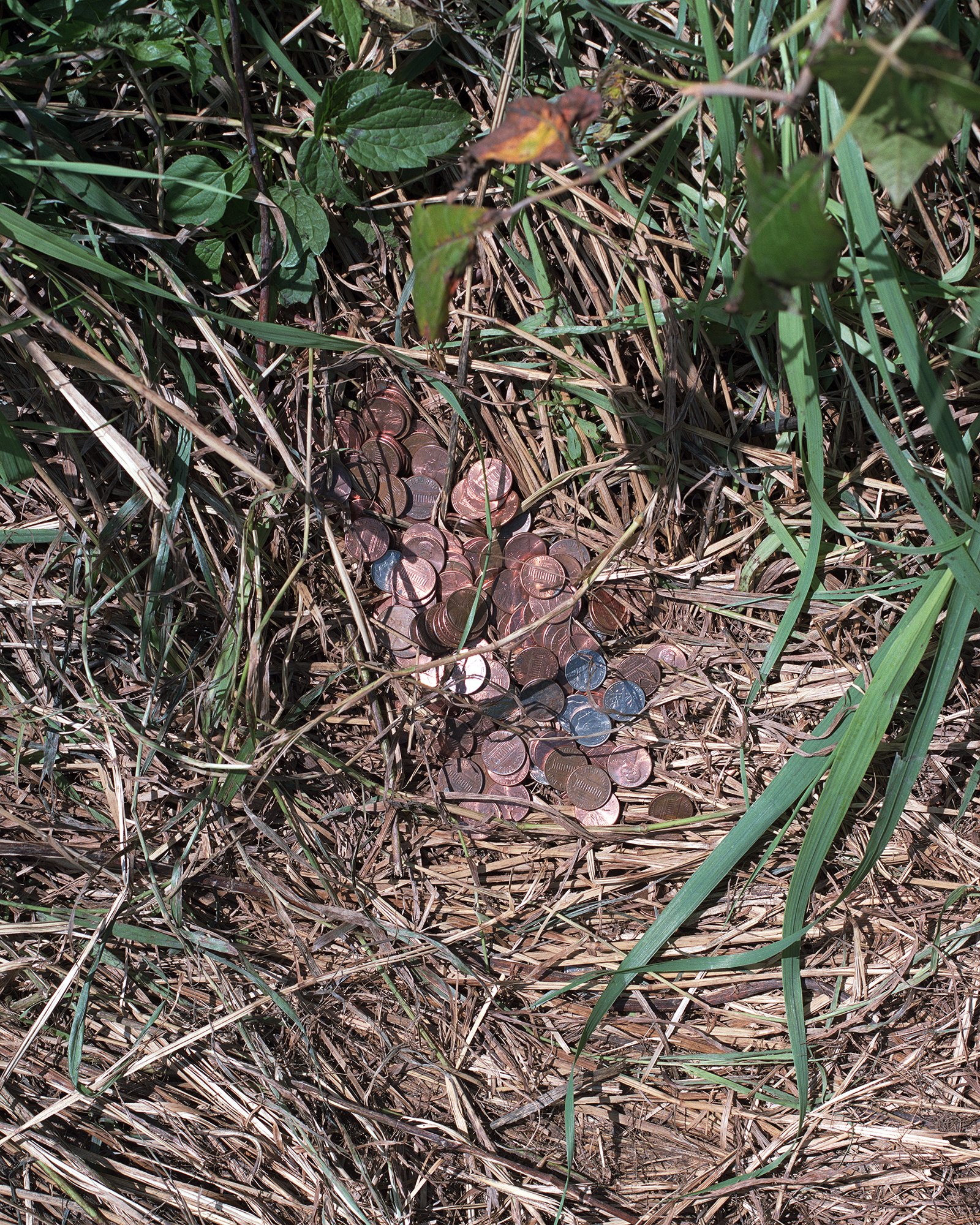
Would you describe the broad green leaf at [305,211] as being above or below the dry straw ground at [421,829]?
above

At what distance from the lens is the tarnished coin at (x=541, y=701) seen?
2023 mm

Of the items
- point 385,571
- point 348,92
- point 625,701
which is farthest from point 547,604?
point 348,92

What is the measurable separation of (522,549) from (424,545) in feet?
0.79

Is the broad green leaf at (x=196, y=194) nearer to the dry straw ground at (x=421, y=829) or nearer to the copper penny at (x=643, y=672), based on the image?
the dry straw ground at (x=421, y=829)

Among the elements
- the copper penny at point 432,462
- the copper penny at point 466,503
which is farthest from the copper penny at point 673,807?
the copper penny at point 432,462

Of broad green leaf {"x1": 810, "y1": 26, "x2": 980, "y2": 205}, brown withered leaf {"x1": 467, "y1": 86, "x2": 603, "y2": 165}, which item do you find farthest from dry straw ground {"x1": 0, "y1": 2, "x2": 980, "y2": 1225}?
broad green leaf {"x1": 810, "y1": 26, "x2": 980, "y2": 205}

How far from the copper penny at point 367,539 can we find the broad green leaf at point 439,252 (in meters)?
1.04

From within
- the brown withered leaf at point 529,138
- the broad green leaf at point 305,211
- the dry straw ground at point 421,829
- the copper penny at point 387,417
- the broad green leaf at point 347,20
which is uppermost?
the broad green leaf at point 347,20

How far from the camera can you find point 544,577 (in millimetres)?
2010

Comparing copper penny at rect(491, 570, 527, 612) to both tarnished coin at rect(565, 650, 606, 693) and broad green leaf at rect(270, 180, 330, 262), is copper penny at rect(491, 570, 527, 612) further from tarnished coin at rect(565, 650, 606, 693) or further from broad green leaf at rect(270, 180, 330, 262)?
broad green leaf at rect(270, 180, 330, 262)

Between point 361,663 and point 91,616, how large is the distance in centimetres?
61

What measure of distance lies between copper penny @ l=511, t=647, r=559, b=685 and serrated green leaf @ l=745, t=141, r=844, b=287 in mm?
1285

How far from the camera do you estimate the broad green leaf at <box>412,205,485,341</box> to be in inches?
36.1

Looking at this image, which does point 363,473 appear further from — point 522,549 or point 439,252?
point 439,252
